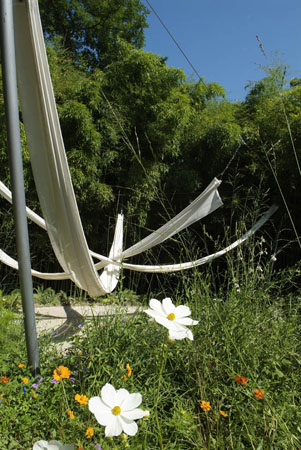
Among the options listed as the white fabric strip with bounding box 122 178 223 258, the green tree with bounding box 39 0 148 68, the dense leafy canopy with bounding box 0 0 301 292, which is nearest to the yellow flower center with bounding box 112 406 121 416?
the white fabric strip with bounding box 122 178 223 258

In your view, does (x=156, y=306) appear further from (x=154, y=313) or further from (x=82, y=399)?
(x=82, y=399)

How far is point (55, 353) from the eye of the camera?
1514mm

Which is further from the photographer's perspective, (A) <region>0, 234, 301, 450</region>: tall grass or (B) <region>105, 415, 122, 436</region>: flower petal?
(A) <region>0, 234, 301, 450</region>: tall grass

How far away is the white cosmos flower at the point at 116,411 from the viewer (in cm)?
46

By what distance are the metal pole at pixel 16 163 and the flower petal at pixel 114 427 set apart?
0.92m

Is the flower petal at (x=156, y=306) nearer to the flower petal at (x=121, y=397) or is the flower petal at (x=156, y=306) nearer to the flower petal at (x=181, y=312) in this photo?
the flower petal at (x=181, y=312)

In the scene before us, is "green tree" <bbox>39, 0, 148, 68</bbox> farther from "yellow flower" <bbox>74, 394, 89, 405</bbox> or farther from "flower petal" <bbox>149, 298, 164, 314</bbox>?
"flower petal" <bbox>149, 298, 164, 314</bbox>

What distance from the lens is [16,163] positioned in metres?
1.31

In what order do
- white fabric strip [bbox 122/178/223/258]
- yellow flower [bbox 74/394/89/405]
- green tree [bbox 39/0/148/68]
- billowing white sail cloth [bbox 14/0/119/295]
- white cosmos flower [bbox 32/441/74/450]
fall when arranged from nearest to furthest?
white cosmos flower [bbox 32/441/74/450] < yellow flower [bbox 74/394/89/405] < billowing white sail cloth [bbox 14/0/119/295] < white fabric strip [bbox 122/178/223/258] < green tree [bbox 39/0/148/68]

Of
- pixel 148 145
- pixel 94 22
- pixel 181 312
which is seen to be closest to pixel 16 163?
pixel 181 312

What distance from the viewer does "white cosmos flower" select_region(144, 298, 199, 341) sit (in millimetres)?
533

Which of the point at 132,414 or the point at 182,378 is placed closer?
the point at 132,414

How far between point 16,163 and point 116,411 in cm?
107

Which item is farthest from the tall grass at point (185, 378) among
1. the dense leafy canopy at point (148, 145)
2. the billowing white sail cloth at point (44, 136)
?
the dense leafy canopy at point (148, 145)
